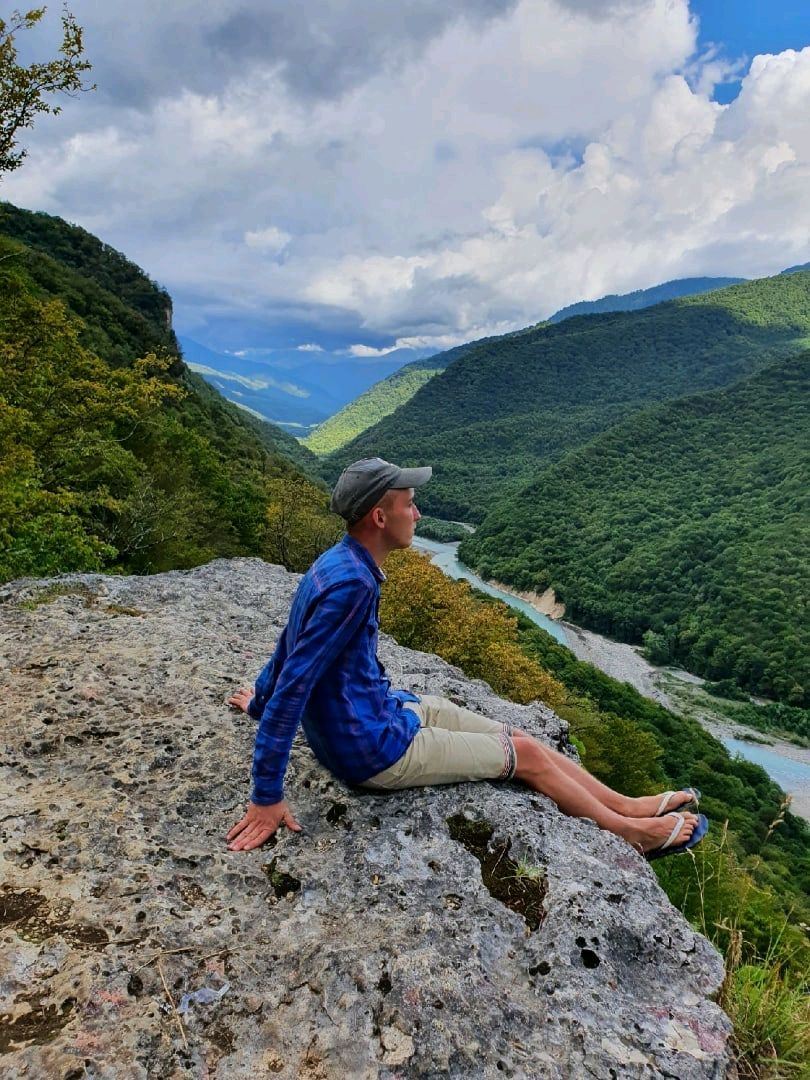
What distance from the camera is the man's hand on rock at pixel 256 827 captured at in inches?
117

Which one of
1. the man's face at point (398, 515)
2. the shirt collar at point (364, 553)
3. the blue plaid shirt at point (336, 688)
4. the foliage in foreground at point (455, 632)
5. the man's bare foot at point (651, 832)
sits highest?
the man's face at point (398, 515)

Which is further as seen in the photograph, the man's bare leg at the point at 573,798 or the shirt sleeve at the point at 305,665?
the man's bare leg at the point at 573,798

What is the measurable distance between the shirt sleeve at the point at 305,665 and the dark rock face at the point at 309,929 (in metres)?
0.67

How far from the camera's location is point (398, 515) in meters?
3.03

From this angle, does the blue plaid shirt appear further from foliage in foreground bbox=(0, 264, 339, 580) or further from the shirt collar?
foliage in foreground bbox=(0, 264, 339, 580)

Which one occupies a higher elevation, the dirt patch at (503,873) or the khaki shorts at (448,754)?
the khaki shorts at (448,754)

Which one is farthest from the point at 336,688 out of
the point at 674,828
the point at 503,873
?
the point at 674,828

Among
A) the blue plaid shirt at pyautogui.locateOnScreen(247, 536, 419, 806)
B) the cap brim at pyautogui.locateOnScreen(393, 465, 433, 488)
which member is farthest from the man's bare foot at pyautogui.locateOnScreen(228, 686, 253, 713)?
the cap brim at pyautogui.locateOnScreen(393, 465, 433, 488)

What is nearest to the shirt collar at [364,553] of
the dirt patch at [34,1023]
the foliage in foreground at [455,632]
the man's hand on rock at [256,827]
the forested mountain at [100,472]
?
the man's hand on rock at [256,827]

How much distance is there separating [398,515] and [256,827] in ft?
5.63

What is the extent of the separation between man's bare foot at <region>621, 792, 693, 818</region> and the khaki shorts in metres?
0.89

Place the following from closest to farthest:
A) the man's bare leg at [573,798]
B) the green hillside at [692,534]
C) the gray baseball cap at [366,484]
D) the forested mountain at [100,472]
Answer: the gray baseball cap at [366,484] → the man's bare leg at [573,798] → the forested mountain at [100,472] → the green hillside at [692,534]

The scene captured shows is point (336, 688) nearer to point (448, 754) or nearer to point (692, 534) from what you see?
point (448, 754)

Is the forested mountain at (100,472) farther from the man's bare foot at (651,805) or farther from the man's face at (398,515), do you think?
the man's bare foot at (651,805)
